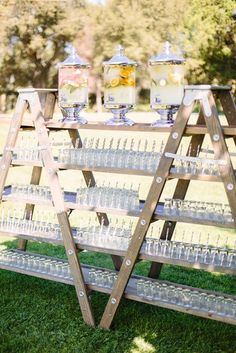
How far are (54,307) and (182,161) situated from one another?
5.55 ft

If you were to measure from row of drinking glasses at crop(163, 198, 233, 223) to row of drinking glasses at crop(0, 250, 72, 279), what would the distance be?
3.48ft

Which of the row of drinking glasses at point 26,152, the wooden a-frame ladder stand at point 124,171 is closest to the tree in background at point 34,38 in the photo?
the row of drinking glasses at point 26,152

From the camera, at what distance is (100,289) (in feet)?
12.9

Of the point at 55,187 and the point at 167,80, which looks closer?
the point at 167,80

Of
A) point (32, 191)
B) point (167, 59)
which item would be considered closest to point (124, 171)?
point (167, 59)

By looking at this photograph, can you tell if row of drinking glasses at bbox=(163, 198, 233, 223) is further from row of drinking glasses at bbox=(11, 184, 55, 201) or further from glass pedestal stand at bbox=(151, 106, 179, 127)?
row of drinking glasses at bbox=(11, 184, 55, 201)

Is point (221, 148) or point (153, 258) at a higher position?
point (221, 148)

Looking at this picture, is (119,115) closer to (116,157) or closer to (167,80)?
(116,157)

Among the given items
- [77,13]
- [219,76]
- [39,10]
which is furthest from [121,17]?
[219,76]

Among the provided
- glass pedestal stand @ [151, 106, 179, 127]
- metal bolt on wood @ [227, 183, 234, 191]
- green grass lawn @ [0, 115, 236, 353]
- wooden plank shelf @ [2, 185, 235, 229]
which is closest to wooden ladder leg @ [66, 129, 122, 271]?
wooden plank shelf @ [2, 185, 235, 229]

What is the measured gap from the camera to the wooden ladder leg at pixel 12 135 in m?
4.00

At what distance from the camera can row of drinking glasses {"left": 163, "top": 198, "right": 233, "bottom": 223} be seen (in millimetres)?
3459

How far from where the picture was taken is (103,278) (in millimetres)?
4023

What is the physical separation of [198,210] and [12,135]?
1569 mm
